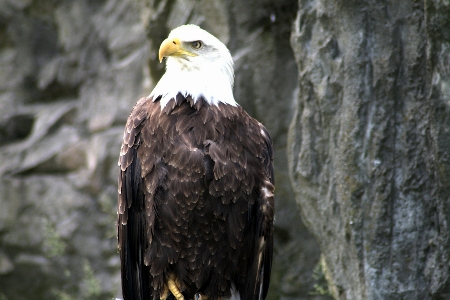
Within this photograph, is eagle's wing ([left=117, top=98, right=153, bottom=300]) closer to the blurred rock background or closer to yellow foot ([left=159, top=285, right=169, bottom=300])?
yellow foot ([left=159, top=285, right=169, bottom=300])

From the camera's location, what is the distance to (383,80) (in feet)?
10.6

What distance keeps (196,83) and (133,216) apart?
0.79 metres

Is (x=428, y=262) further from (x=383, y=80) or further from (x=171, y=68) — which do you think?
(x=171, y=68)

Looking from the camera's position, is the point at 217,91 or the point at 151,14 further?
the point at 151,14

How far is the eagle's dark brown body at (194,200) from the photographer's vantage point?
313 centimetres

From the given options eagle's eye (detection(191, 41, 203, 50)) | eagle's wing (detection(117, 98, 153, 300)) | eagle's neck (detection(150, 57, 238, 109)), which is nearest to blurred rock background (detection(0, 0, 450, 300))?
eagle's neck (detection(150, 57, 238, 109))

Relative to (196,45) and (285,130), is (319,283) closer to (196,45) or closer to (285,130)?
(285,130)

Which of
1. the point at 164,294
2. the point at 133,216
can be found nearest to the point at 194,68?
the point at 133,216

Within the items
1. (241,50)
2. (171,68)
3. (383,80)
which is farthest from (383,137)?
(241,50)

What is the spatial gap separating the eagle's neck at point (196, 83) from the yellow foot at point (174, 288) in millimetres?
918

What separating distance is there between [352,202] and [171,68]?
1.24 metres

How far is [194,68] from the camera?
3.37 meters

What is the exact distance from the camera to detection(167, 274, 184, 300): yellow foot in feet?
10.6

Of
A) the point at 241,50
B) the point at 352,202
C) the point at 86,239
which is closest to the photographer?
the point at 352,202
